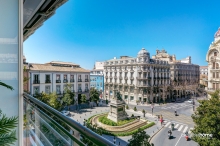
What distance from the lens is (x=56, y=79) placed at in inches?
507

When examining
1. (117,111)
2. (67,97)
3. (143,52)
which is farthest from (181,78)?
(67,97)

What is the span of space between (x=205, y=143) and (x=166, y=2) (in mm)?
33279

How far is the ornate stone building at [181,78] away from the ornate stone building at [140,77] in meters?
1.41

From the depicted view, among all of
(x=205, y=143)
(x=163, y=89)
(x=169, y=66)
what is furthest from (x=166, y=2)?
(x=205, y=143)

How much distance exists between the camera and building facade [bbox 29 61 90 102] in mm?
11562

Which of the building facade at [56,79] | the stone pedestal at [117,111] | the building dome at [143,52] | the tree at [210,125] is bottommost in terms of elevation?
the stone pedestal at [117,111]

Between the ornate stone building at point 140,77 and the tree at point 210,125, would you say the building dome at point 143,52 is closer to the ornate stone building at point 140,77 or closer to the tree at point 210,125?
the ornate stone building at point 140,77

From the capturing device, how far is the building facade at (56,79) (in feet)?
37.9

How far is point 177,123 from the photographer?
30.9ft

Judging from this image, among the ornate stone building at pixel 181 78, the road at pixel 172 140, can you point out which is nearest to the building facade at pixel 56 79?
the road at pixel 172 140

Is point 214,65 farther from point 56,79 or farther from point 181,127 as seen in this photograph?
point 56,79

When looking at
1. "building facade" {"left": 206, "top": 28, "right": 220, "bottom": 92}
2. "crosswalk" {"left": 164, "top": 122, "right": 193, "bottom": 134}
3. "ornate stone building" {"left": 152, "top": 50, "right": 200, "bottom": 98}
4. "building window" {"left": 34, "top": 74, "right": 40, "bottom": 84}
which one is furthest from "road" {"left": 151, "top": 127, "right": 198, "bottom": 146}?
"ornate stone building" {"left": 152, "top": 50, "right": 200, "bottom": 98}

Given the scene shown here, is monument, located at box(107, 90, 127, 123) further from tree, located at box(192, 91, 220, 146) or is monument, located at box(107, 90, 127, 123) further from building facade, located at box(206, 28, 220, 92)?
building facade, located at box(206, 28, 220, 92)

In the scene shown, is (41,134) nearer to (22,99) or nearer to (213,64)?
(22,99)
